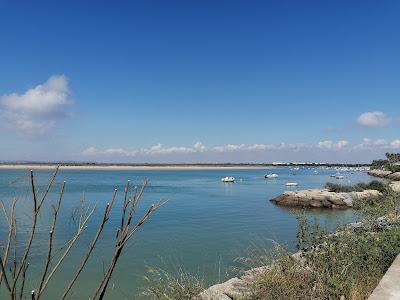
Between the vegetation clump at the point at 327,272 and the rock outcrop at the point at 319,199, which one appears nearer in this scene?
the vegetation clump at the point at 327,272

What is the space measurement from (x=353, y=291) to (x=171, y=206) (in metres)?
36.3

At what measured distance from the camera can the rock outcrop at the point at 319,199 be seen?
41719 millimetres

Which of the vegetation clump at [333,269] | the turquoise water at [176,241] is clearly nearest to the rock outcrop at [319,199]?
the turquoise water at [176,241]

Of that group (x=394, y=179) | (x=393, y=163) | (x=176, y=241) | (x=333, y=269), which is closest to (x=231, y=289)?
(x=333, y=269)

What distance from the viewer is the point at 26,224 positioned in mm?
26969

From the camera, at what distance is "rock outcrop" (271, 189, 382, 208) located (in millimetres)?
41719

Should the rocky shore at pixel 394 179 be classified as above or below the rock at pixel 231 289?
above

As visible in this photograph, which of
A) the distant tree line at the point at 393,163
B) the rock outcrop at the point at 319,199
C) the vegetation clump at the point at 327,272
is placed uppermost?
the distant tree line at the point at 393,163

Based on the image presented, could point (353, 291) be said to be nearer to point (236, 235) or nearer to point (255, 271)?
point (255, 271)

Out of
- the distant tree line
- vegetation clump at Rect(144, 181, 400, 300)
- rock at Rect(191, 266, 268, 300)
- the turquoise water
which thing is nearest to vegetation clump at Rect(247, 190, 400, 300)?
vegetation clump at Rect(144, 181, 400, 300)

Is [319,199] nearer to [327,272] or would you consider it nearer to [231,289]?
[231,289]

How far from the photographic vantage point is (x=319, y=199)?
42625mm

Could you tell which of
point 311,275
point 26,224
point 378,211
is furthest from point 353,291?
point 26,224

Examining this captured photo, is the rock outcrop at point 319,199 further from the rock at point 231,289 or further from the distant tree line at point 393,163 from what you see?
the rock at point 231,289
